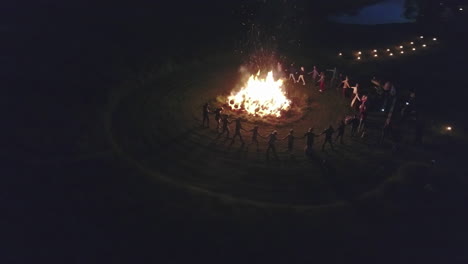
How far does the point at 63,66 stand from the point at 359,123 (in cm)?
2224

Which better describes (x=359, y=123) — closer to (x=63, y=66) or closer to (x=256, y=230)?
(x=256, y=230)

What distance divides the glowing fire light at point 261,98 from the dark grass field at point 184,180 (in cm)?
175

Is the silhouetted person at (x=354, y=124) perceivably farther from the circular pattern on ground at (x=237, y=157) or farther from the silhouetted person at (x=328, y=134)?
the silhouetted person at (x=328, y=134)

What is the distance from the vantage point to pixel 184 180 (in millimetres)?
20469

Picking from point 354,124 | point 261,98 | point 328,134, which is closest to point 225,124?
point 261,98

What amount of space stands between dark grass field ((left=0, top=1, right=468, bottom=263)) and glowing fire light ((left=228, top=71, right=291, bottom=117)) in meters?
1.75

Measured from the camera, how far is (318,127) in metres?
26.1

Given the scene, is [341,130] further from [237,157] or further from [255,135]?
[237,157]

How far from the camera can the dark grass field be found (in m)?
16.7

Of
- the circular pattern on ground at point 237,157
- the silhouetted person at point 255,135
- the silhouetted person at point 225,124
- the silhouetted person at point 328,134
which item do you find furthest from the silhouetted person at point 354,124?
the silhouetted person at point 225,124

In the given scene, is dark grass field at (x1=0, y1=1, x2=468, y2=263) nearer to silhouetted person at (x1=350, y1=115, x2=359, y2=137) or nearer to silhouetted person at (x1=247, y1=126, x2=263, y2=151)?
silhouetted person at (x1=350, y1=115, x2=359, y2=137)

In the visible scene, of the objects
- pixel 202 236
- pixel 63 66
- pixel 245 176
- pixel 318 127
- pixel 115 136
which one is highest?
pixel 63 66

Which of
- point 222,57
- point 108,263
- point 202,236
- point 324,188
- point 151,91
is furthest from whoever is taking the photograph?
point 222,57

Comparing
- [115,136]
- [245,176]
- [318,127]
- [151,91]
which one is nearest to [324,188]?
[245,176]
